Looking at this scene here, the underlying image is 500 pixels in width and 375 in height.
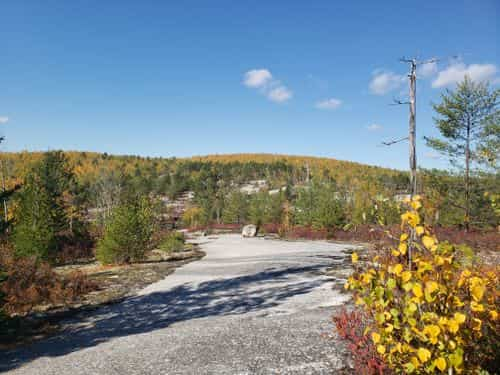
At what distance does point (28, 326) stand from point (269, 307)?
580 cm

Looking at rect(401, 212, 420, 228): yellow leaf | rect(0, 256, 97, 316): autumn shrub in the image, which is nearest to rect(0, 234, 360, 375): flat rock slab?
rect(0, 256, 97, 316): autumn shrub

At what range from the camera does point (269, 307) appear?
8156 millimetres

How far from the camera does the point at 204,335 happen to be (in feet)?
19.6

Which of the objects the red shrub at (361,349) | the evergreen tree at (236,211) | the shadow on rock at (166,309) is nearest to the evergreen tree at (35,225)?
the shadow on rock at (166,309)

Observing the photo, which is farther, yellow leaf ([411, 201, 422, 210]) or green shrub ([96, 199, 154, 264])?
green shrub ([96, 199, 154, 264])

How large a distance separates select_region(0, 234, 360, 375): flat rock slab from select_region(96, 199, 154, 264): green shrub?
5.93m

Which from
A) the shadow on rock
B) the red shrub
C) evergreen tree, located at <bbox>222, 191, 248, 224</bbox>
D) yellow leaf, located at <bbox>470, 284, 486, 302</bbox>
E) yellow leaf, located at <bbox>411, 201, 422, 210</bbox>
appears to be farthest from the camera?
evergreen tree, located at <bbox>222, 191, 248, 224</bbox>

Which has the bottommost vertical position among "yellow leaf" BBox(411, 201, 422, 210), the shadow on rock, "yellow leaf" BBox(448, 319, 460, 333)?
the shadow on rock

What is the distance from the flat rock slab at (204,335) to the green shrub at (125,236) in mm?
5930

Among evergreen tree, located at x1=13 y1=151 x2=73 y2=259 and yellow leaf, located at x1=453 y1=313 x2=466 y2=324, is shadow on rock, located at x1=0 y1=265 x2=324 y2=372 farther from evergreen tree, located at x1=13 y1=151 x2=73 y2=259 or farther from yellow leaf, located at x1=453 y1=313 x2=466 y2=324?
evergreen tree, located at x1=13 y1=151 x2=73 y2=259

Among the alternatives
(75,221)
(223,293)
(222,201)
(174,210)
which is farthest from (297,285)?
(174,210)

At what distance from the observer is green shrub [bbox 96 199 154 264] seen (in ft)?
52.8

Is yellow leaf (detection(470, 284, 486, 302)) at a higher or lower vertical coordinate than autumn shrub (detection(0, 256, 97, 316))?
higher

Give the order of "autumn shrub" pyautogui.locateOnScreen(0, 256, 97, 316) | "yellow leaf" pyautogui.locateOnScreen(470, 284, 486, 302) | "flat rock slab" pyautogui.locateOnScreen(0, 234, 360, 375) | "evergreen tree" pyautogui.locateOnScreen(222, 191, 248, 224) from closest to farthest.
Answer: "yellow leaf" pyautogui.locateOnScreen(470, 284, 486, 302), "flat rock slab" pyautogui.locateOnScreen(0, 234, 360, 375), "autumn shrub" pyautogui.locateOnScreen(0, 256, 97, 316), "evergreen tree" pyautogui.locateOnScreen(222, 191, 248, 224)
